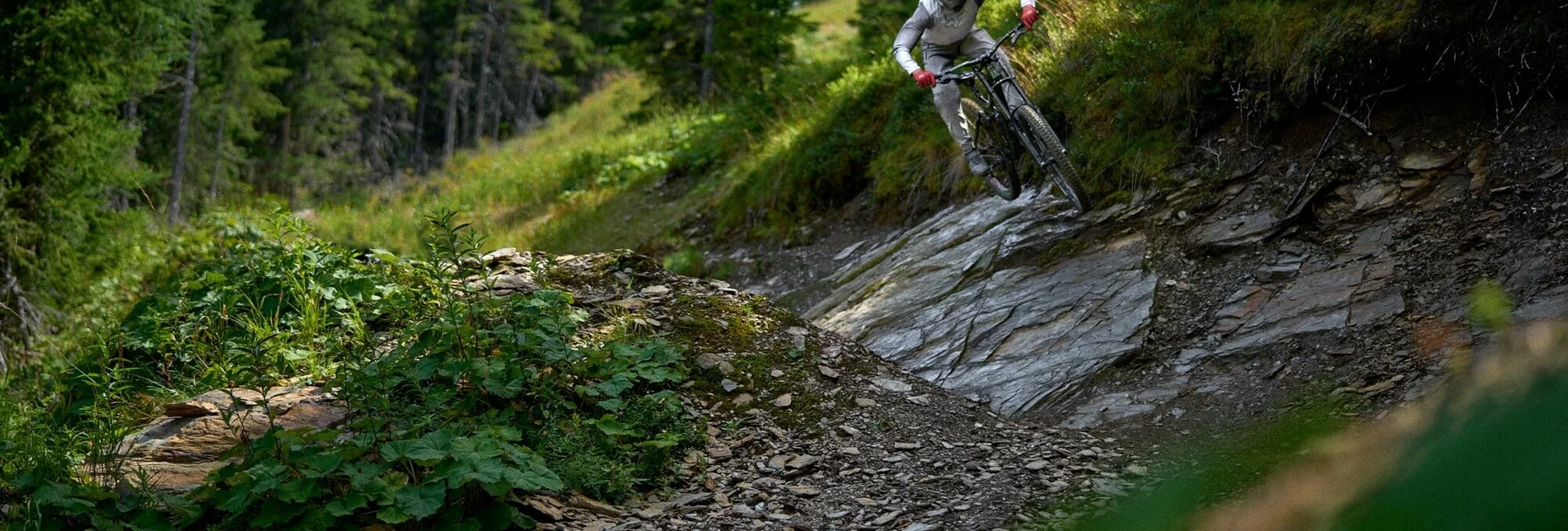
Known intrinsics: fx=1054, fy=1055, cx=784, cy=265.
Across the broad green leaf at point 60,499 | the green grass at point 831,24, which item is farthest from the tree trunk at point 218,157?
the broad green leaf at point 60,499

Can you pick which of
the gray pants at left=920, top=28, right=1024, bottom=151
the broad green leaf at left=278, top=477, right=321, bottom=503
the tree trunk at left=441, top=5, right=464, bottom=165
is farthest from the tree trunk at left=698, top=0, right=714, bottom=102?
the tree trunk at left=441, top=5, right=464, bottom=165

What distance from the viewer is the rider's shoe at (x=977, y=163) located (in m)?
7.93

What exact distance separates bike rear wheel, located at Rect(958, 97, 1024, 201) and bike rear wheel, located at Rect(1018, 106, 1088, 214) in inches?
16.1

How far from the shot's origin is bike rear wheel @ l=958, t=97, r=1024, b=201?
797 centimetres

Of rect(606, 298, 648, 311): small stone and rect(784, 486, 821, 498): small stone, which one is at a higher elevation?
rect(606, 298, 648, 311): small stone

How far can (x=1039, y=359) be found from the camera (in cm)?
620

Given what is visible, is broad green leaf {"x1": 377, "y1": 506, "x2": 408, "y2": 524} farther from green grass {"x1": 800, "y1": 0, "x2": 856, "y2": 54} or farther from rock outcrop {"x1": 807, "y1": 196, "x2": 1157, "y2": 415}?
green grass {"x1": 800, "y1": 0, "x2": 856, "y2": 54}

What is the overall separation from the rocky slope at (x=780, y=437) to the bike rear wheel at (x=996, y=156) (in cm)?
224

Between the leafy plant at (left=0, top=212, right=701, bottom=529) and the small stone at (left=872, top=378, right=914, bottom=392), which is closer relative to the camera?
the leafy plant at (left=0, top=212, right=701, bottom=529)

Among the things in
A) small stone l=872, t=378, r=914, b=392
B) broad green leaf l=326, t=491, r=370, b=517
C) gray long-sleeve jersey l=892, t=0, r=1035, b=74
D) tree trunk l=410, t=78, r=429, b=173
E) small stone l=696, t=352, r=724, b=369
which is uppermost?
gray long-sleeve jersey l=892, t=0, r=1035, b=74

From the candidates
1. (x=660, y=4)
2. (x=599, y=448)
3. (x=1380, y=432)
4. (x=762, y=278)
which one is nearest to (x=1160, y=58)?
(x=762, y=278)

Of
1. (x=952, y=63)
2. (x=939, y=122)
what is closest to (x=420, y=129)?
(x=939, y=122)

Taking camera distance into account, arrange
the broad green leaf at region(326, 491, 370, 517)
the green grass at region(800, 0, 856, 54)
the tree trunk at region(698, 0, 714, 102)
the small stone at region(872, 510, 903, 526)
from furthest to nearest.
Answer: the green grass at region(800, 0, 856, 54), the tree trunk at region(698, 0, 714, 102), the small stone at region(872, 510, 903, 526), the broad green leaf at region(326, 491, 370, 517)

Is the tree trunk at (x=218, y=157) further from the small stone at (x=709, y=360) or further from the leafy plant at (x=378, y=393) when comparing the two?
the small stone at (x=709, y=360)
